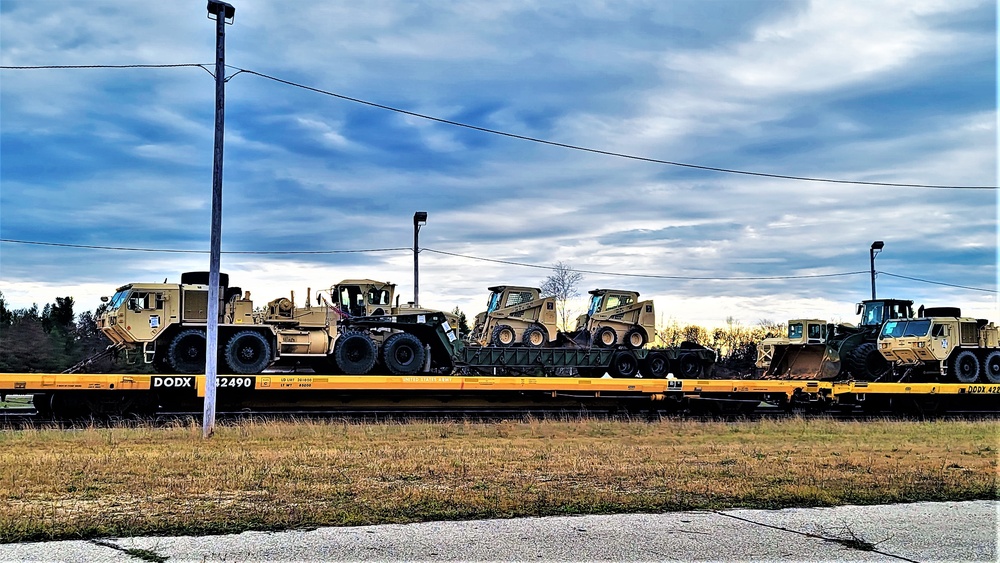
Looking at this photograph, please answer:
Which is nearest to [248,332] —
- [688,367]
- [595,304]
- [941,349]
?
[595,304]

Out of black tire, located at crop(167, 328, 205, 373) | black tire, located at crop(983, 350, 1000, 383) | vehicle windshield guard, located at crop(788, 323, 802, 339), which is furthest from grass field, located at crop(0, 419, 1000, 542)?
vehicle windshield guard, located at crop(788, 323, 802, 339)

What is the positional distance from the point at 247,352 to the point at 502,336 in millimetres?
8969

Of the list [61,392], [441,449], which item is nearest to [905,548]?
[441,449]

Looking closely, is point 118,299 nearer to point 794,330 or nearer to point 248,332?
point 248,332

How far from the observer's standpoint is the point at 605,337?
27.4 meters

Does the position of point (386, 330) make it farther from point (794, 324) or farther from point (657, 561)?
point (657, 561)

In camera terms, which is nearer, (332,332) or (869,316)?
(332,332)

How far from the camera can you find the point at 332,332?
21.5m

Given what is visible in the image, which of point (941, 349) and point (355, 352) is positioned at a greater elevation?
point (941, 349)

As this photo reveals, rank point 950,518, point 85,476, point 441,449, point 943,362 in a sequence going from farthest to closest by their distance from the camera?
point 943,362 → point 441,449 → point 85,476 → point 950,518

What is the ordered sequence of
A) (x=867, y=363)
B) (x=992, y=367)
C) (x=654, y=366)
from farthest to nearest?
(x=867, y=363) < (x=654, y=366) < (x=992, y=367)

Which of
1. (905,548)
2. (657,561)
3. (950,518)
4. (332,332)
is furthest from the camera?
(332,332)

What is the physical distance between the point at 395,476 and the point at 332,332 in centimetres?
1134

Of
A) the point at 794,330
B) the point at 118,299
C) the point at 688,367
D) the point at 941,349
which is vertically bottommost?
the point at 688,367
